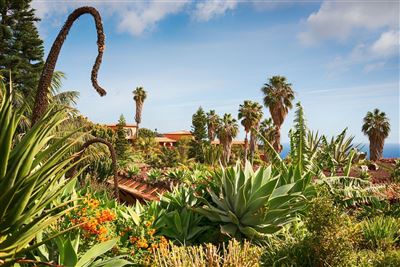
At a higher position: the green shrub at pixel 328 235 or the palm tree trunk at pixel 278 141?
the palm tree trunk at pixel 278 141

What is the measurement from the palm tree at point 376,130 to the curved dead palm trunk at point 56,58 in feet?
164

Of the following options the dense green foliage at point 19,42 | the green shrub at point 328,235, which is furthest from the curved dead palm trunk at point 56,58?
the dense green foliage at point 19,42

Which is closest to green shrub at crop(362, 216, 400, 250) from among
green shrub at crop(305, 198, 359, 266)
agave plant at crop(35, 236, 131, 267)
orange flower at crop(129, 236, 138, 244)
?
green shrub at crop(305, 198, 359, 266)

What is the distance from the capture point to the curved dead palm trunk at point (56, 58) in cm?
341

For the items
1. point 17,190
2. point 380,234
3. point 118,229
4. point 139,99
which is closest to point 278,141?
point 380,234

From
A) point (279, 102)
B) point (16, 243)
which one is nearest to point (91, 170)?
point (16, 243)

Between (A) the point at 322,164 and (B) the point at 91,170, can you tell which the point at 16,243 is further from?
(B) the point at 91,170

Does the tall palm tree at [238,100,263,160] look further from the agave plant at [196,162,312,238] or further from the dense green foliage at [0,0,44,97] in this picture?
the agave plant at [196,162,312,238]

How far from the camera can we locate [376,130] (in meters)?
48.0

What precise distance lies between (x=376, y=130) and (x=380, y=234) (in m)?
45.5

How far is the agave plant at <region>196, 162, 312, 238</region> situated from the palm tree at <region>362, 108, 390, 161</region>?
153ft

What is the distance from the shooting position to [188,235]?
548 cm

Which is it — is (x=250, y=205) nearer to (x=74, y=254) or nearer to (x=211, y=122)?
(x=74, y=254)

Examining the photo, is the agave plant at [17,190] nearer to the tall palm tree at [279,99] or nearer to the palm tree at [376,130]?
the tall palm tree at [279,99]
